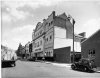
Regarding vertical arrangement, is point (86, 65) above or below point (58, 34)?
below

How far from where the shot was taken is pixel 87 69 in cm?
1800

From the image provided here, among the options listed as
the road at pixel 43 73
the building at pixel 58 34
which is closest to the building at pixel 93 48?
the road at pixel 43 73

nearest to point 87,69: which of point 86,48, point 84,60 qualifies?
point 84,60

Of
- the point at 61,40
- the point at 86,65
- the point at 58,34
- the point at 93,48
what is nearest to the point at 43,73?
the point at 86,65

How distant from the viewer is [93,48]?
992 inches

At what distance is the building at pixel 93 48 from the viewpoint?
24141 millimetres

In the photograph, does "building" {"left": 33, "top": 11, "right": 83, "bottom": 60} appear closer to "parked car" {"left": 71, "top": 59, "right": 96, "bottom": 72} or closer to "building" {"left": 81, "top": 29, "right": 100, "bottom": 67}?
"building" {"left": 81, "top": 29, "right": 100, "bottom": 67}

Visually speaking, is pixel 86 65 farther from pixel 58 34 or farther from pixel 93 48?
pixel 58 34

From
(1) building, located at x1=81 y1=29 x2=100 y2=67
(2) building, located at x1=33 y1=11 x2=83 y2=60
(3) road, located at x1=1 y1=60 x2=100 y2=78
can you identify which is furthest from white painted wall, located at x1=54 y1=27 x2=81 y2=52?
(3) road, located at x1=1 y1=60 x2=100 y2=78

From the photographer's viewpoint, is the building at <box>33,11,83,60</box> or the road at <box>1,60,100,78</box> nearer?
the road at <box>1,60,100,78</box>

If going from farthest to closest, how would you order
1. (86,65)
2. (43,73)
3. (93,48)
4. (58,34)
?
(58,34) < (93,48) < (86,65) < (43,73)

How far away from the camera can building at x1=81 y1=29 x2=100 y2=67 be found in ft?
79.2

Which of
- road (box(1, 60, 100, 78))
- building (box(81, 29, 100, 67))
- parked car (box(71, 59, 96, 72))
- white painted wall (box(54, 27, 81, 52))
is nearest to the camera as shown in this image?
road (box(1, 60, 100, 78))

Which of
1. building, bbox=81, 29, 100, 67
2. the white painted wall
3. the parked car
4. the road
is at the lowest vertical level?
the road
